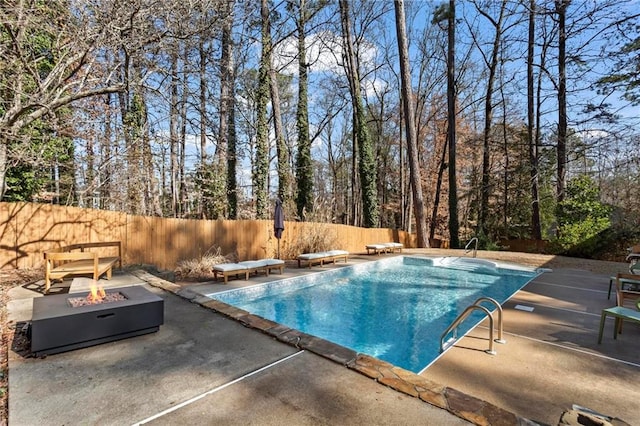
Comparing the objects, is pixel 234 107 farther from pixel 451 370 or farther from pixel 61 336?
pixel 451 370

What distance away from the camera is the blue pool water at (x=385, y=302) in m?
4.46

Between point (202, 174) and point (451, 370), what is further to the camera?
point (202, 174)

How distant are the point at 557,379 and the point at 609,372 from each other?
2.04ft

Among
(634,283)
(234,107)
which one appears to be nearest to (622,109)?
(634,283)

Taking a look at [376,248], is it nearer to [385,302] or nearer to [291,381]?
[385,302]

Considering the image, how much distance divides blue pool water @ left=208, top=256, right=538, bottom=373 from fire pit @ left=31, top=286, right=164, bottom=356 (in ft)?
7.55

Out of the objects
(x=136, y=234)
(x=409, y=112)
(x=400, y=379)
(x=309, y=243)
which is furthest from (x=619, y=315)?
(x=409, y=112)

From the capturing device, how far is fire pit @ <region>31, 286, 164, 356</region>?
275 centimetres

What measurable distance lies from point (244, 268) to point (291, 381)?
184 inches

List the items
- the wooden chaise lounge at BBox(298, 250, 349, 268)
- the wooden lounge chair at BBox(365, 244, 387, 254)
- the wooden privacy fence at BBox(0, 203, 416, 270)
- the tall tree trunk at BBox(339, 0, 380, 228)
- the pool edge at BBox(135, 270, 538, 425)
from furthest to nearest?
the tall tree trunk at BBox(339, 0, 380, 228) → the wooden lounge chair at BBox(365, 244, 387, 254) → the wooden chaise lounge at BBox(298, 250, 349, 268) → the wooden privacy fence at BBox(0, 203, 416, 270) → the pool edge at BBox(135, 270, 538, 425)

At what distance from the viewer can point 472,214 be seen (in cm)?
2052

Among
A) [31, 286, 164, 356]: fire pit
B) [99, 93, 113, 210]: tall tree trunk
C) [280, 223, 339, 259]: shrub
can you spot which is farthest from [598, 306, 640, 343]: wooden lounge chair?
[99, 93, 113, 210]: tall tree trunk

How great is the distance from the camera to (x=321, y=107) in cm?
2005

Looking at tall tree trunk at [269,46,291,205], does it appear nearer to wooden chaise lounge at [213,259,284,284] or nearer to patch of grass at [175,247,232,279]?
patch of grass at [175,247,232,279]
